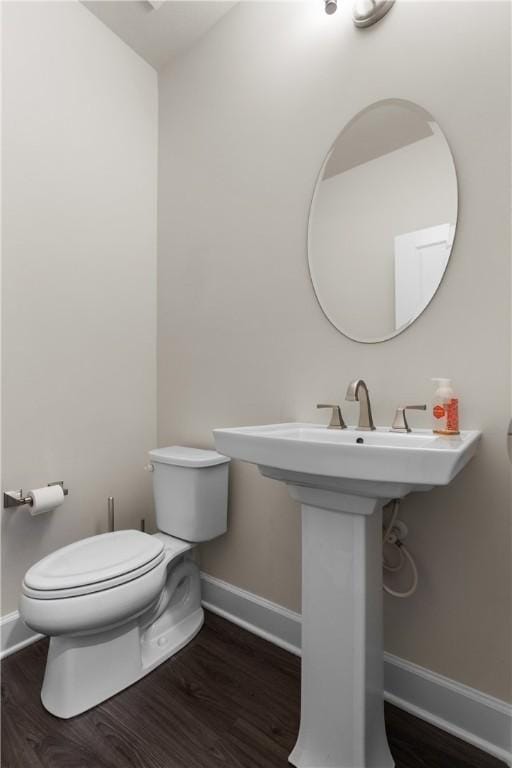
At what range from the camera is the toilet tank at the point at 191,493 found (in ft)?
5.36

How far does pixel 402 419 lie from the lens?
1226 millimetres

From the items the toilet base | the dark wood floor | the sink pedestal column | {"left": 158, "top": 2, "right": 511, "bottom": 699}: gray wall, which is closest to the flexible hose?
{"left": 158, "top": 2, "right": 511, "bottom": 699}: gray wall

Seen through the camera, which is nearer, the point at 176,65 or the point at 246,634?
the point at 246,634

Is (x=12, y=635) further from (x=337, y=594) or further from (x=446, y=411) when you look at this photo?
(x=446, y=411)

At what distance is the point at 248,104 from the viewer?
175 centimetres

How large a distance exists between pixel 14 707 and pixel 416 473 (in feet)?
4.70

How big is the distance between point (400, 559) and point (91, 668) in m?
1.04

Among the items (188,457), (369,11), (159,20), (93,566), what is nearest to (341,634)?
(93,566)

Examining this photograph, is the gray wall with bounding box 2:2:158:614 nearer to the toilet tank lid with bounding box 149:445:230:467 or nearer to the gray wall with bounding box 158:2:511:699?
the gray wall with bounding box 158:2:511:699

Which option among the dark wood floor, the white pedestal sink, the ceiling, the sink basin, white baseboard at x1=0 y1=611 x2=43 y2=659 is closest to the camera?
the sink basin

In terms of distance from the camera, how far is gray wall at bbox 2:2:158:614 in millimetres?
1559

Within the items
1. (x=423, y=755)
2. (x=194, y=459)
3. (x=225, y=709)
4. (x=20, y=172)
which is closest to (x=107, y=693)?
(x=225, y=709)

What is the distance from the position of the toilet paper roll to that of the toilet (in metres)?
0.22

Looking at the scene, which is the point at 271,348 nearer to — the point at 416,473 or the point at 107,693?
the point at 416,473
